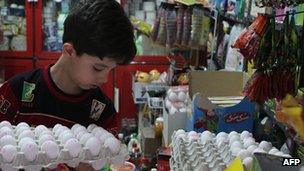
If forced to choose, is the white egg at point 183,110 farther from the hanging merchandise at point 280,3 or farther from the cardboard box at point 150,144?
the hanging merchandise at point 280,3

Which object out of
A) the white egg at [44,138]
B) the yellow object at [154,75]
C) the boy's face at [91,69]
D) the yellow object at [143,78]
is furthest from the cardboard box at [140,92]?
the white egg at [44,138]

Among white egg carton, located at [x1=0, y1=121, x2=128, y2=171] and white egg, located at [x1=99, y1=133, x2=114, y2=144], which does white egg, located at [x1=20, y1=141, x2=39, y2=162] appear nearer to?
white egg carton, located at [x1=0, y1=121, x2=128, y2=171]

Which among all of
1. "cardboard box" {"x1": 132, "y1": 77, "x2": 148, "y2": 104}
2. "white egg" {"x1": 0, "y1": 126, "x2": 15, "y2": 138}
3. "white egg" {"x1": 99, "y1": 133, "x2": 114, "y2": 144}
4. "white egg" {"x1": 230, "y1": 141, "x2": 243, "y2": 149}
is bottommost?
"cardboard box" {"x1": 132, "y1": 77, "x2": 148, "y2": 104}

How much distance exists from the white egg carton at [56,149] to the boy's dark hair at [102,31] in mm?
266

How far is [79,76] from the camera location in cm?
154

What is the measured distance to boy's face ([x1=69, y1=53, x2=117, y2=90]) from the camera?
57.7 inches

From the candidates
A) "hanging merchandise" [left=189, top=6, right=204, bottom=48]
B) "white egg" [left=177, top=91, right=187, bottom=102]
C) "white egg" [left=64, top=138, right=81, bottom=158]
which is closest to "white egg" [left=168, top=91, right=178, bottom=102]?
"white egg" [left=177, top=91, right=187, bottom=102]

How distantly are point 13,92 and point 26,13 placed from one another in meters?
3.11

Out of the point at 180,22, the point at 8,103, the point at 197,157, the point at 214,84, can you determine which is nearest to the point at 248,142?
the point at 197,157

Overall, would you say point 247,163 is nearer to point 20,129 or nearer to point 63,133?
point 63,133

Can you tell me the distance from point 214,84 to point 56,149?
139 cm

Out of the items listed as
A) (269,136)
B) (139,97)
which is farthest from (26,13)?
(269,136)

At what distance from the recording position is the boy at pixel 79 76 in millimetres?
→ 1408

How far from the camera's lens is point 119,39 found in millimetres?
1399
